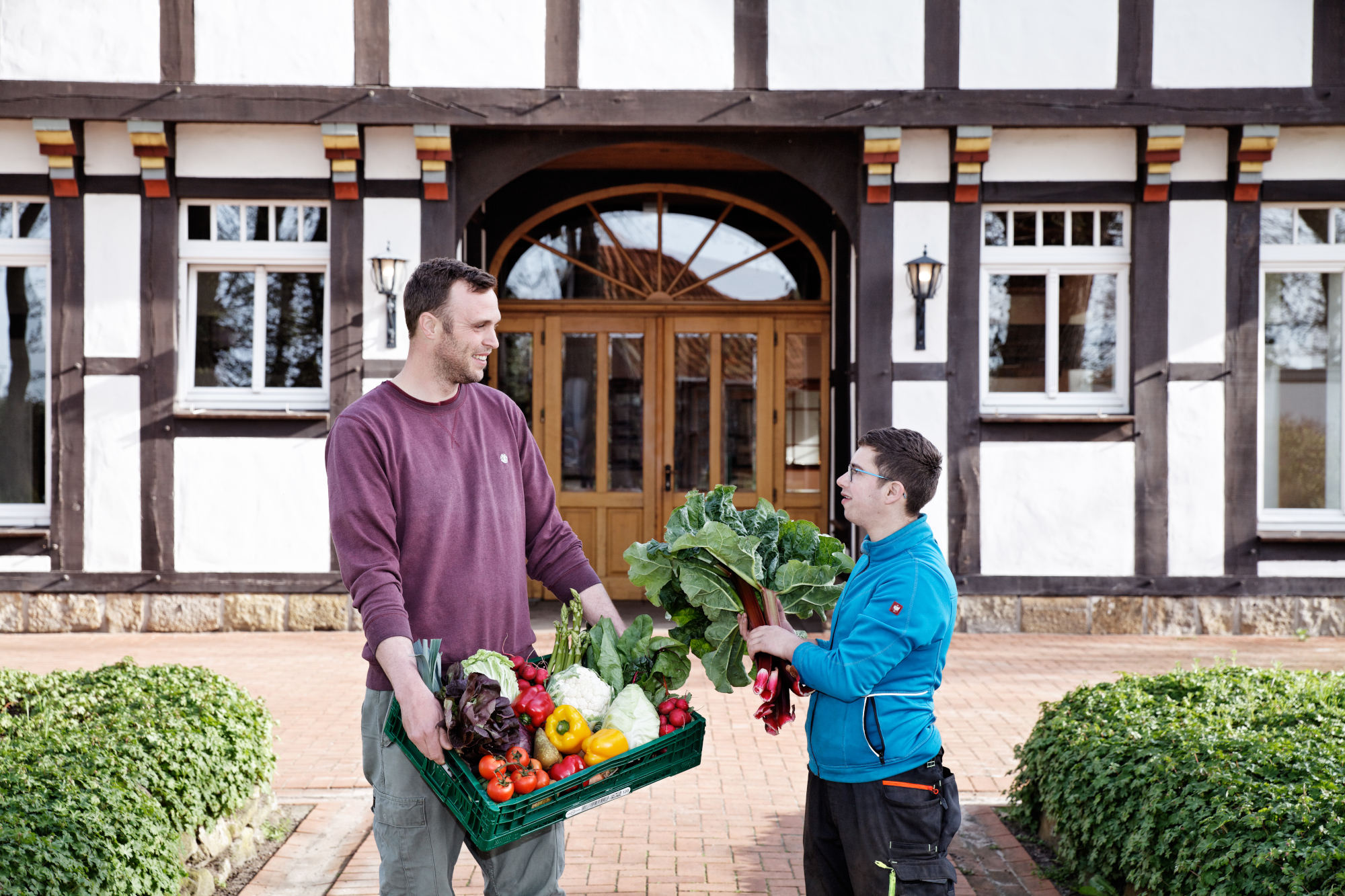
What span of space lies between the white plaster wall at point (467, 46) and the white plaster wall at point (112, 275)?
2545 millimetres

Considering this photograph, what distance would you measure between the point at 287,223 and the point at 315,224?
0.77 feet

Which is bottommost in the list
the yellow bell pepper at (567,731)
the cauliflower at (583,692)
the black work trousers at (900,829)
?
the black work trousers at (900,829)

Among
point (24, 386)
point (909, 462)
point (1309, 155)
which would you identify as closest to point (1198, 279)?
point (1309, 155)

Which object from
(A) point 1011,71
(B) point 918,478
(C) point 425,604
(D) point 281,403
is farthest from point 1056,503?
(C) point 425,604

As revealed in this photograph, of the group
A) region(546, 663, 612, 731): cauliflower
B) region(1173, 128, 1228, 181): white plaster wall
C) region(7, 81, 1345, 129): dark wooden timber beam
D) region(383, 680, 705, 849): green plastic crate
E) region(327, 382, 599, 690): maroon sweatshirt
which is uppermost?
region(7, 81, 1345, 129): dark wooden timber beam

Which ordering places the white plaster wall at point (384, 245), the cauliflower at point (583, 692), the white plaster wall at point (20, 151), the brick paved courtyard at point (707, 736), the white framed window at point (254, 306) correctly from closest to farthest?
1. the cauliflower at point (583, 692)
2. the brick paved courtyard at point (707, 736)
3. the white plaster wall at point (20, 151)
4. the white plaster wall at point (384, 245)
5. the white framed window at point (254, 306)

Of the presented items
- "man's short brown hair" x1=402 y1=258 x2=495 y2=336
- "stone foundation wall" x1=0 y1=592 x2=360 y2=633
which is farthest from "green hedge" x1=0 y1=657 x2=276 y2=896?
"stone foundation wall" x1=0 y1=592 x2=360 y2=633

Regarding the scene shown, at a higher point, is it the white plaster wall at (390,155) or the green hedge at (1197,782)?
the white plaster wall at (390,155)

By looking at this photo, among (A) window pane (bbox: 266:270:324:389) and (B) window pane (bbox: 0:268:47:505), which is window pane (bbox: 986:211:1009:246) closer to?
(A) window pane (bbox: 266:270:324:389)

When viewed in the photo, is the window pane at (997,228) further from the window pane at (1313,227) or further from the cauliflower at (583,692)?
the cauliflower at (583,692)

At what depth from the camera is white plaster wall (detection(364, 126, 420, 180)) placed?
934cm

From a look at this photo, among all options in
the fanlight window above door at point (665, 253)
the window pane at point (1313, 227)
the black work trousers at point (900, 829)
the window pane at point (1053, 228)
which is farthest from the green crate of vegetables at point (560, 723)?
the window pane at point (1313, 227)

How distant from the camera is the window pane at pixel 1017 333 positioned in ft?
31.5

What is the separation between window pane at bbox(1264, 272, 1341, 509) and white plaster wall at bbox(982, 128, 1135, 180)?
1.72 metres
